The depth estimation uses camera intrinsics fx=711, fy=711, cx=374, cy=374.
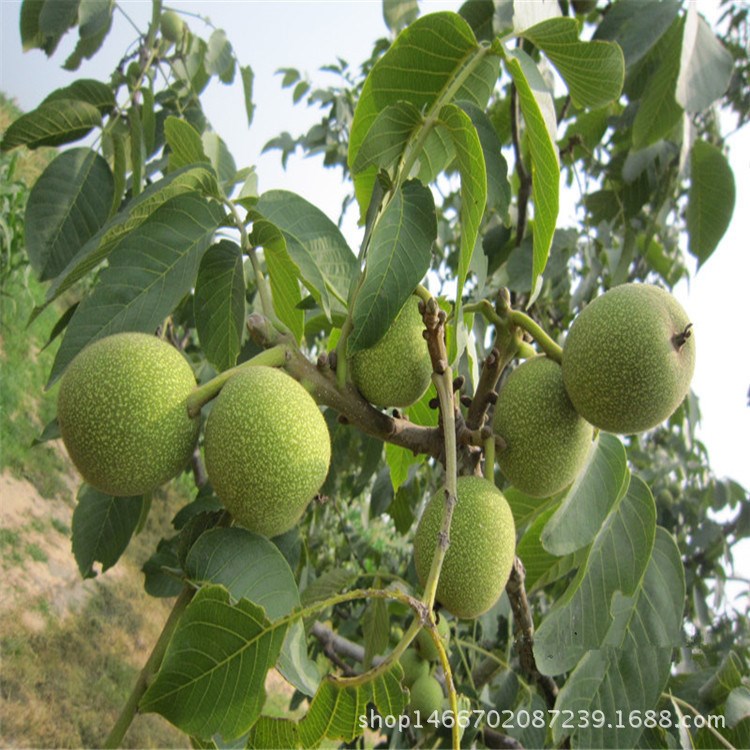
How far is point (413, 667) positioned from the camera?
1749 millimetres

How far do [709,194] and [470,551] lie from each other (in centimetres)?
102

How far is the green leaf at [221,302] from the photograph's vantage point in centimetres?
106

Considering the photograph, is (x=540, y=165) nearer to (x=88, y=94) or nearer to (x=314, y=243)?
(x=314, y=243)

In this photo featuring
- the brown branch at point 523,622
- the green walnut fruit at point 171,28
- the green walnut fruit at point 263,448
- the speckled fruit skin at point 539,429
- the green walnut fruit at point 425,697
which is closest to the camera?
the green walnut fruit at point 263,448

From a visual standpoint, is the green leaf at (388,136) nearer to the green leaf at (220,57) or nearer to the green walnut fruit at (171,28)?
the green leaf at (220,57)

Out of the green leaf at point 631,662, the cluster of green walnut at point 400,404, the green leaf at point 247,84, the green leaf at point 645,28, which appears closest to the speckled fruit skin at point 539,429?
the cluster of green walnut at point 400,404

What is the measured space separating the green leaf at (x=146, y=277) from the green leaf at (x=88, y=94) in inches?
27.6

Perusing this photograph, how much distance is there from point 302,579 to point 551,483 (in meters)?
0.85

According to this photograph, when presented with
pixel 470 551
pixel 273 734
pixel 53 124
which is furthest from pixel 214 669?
pixel 53 124

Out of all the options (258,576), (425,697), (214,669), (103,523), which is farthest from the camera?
(425,697)

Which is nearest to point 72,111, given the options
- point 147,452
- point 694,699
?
point 147,452

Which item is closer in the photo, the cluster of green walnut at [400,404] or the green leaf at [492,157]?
the cluster of green walnut at [400,404]

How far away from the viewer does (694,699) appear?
135 centimetres

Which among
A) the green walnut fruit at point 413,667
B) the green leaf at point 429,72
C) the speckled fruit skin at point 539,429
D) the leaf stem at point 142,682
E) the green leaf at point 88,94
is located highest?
the green leaf at point 429,72
